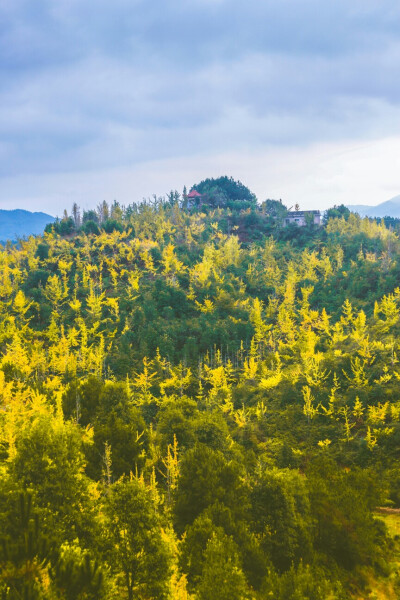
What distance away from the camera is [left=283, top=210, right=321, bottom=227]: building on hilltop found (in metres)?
119

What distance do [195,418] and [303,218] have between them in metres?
105

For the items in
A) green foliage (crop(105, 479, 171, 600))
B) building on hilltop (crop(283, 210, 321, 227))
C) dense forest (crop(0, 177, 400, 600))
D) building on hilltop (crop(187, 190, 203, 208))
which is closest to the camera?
green foliage (crop(105, 479, 171, 600))

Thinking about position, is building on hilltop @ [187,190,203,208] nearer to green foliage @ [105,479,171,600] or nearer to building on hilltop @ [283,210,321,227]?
building on hilltop @ [283,210,321,227]

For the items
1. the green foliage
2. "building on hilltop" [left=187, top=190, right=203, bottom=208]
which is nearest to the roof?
"building on hilltop" [left=187, top=190, right=203, bottom=208]

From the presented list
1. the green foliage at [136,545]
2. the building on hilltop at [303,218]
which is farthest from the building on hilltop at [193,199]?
the green foliage at [136,545]

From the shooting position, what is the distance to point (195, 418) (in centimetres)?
3209

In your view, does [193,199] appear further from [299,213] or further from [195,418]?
[195,418]

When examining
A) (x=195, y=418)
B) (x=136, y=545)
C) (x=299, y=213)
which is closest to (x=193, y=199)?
(x=299, y=213)

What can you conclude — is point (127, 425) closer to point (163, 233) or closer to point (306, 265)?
point (306, 265)

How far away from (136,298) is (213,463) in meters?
52.5

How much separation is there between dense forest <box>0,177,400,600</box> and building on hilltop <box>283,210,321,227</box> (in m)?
13.0

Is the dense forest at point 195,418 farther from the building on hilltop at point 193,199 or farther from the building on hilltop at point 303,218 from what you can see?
the building on hilltop at point 193,199

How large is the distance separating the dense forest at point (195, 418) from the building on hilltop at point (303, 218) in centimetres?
1304

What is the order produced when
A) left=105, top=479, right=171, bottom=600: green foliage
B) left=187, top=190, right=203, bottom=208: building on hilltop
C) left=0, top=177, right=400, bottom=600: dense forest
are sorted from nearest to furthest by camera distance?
left=105, top=479, right=171, bottom=600: green foliage < left=0, top=177, right=400, bottom=600: dense forest < left=187, top=190, right=203, bottom=208: building on hilltop
